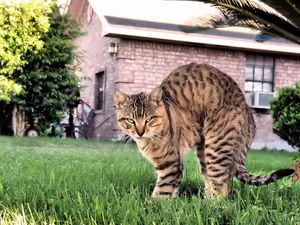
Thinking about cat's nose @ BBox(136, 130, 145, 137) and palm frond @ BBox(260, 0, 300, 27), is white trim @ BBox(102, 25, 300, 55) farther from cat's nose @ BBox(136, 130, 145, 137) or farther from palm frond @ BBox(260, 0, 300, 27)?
cat's nose @ BBox(136, 130, 145, 137)

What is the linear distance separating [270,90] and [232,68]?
1.95 metres

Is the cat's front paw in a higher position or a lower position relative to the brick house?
lower

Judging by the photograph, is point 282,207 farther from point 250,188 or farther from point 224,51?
point 224,51

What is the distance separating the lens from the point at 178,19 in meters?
16.8

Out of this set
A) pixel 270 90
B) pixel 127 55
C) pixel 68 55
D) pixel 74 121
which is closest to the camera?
pixel 127 55

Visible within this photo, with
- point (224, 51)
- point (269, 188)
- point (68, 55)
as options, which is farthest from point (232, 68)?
point (269, 188)

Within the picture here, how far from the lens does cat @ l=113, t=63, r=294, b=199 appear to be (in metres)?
4.30

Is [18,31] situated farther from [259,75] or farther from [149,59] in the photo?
[259,75]

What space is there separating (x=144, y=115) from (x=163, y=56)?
12352 mm

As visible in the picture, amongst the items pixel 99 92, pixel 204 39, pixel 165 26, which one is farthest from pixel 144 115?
pixel 99 92

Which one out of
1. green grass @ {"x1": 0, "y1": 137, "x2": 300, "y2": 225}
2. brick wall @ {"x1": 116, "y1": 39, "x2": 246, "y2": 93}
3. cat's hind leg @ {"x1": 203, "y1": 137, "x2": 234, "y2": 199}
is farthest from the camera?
brick wall @ {"x1": 116, "y1": 39, "x2": 246, "y2": 93}

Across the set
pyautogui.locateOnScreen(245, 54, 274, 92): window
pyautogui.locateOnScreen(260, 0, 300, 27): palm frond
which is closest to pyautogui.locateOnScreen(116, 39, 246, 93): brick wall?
pyautogui.locateOnScreen(245, 54, 274, 92): window

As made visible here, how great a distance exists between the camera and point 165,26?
16062 mm

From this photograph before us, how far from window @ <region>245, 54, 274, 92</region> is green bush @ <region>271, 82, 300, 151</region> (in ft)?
20.1
